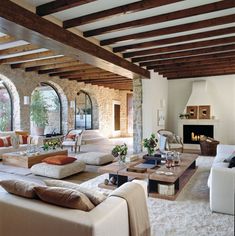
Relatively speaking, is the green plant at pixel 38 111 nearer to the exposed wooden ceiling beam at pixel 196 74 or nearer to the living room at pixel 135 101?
the living room at pixel 135 101

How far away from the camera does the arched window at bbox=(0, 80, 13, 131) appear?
A: 831cm

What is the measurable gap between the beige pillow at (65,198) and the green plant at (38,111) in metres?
7.47

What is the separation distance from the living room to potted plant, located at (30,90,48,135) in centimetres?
22

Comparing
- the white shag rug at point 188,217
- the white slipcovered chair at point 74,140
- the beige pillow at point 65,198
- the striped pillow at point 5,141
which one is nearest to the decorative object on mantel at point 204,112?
the white slipcovered chair at point 74,140

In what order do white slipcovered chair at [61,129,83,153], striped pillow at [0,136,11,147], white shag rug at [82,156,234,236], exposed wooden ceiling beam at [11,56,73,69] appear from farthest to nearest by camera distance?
white slipcovered chair at [61,129,83,153] < exposed wooden ceiling beam at [11,56,73,69] < striped pillow at [0,136,11,147] < white shag rug at [82,156,234,236]

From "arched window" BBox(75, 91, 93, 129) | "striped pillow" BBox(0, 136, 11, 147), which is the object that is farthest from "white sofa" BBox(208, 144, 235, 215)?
"arched window" BBox(75, 91, 93, 129)

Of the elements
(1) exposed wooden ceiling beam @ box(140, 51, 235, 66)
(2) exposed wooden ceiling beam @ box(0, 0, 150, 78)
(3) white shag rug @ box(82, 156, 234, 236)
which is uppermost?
(1) exposed wooden ceiling beam @ box(140, 51, 235, 66)

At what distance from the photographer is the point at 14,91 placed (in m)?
8.17

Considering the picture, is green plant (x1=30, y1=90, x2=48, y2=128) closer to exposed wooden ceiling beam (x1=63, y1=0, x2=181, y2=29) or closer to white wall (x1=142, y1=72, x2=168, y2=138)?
white wall (x1=142, y1=72, x2=168, y2=138)

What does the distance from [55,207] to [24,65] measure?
6.71 meters

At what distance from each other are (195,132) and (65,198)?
25.2ft

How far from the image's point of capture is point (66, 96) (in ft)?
33.1

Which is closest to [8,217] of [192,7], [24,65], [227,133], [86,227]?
[86,227]

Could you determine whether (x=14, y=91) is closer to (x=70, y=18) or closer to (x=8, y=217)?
(x=70, y=18)
